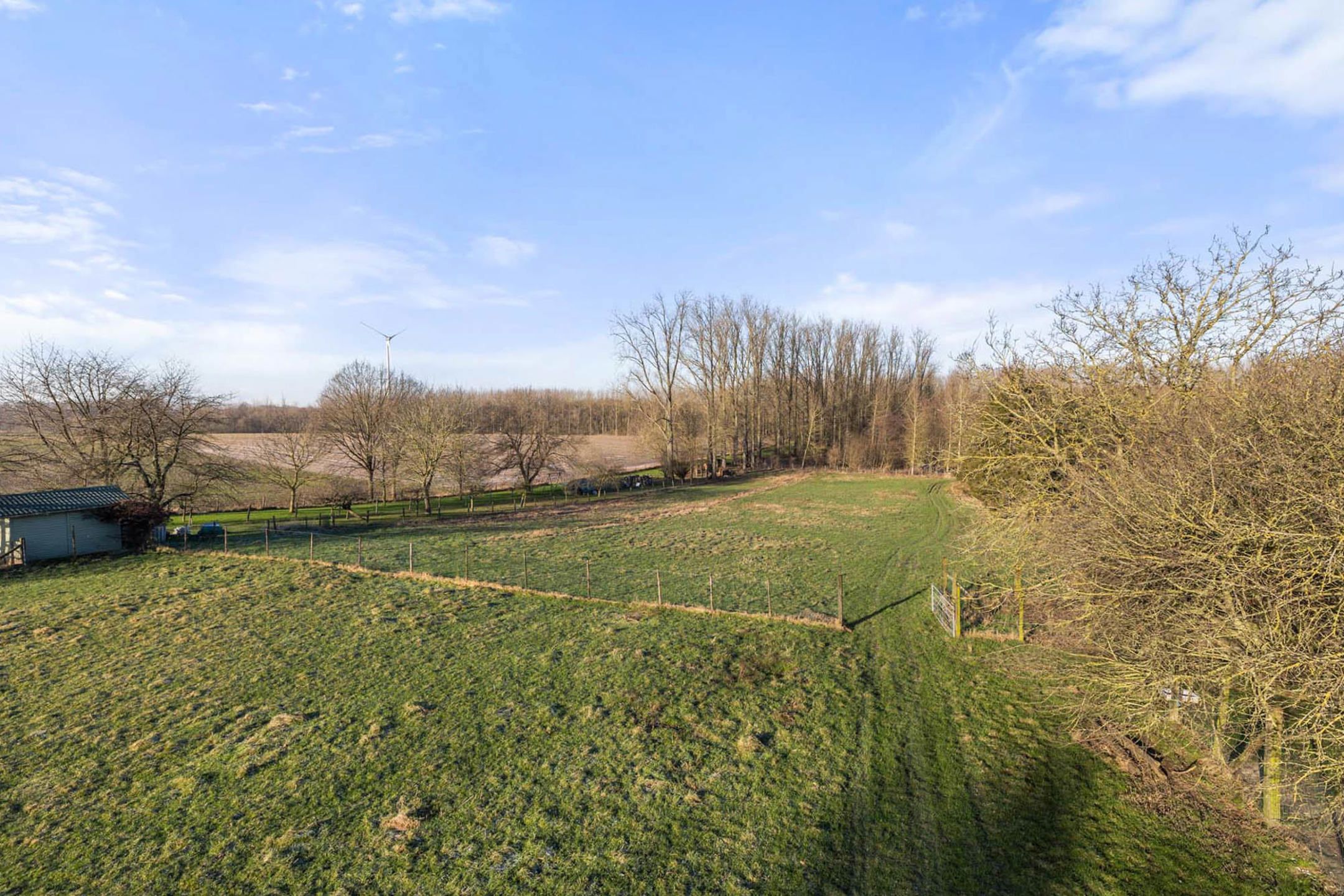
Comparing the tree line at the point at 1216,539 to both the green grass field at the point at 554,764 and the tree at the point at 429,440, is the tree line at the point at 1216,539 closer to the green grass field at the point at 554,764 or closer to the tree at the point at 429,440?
the green grass field at the point at 554,764

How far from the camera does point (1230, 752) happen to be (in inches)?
352

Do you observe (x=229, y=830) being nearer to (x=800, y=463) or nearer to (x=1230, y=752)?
(x=1230, y=752)

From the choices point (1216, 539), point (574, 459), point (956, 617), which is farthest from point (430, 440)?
point (1216, 539)

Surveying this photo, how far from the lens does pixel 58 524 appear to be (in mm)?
22547

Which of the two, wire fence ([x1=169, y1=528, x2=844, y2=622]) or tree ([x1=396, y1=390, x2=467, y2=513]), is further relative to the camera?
tree ([x1=396, y1=390, x2=467, y2=513])

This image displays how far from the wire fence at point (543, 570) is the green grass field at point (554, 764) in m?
1.30

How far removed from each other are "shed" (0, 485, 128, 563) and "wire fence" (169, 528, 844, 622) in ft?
8.29

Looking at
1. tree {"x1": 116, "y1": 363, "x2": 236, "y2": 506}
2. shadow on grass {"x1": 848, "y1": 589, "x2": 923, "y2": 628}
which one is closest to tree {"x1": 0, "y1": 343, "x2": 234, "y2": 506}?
tree {"x1": 116, "y1": 363, "x2": 236, "y2": 506}

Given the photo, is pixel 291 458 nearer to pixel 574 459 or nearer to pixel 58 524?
pixel 58 524

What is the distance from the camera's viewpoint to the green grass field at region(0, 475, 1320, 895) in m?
6.75

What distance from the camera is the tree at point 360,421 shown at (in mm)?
39844

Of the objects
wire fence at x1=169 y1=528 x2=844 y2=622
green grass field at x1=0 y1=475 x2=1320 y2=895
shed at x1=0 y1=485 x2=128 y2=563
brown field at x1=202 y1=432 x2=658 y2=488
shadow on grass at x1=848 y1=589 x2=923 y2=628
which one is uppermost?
brown field at x1=202 y1=432 x2=658 y2=488

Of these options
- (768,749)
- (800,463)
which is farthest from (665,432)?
(768,749)

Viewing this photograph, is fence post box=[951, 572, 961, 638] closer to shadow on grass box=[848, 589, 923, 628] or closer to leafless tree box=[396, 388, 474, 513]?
shadow on grass box=[848, 589, 923, 628]
